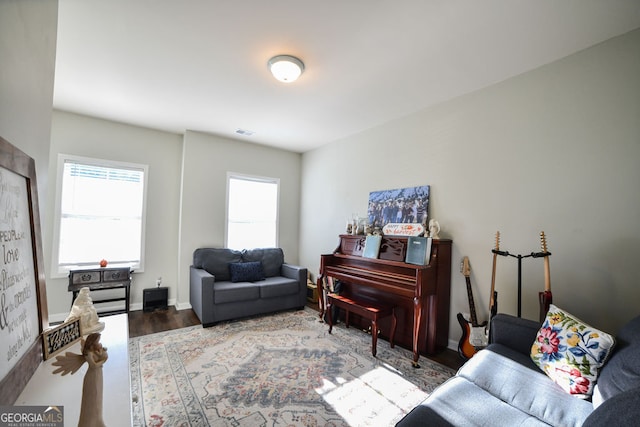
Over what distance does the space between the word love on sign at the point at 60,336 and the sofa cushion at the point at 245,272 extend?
2.74 meters

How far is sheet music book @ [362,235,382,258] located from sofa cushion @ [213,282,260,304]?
1592mm

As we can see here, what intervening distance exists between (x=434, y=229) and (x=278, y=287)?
2.26 metres

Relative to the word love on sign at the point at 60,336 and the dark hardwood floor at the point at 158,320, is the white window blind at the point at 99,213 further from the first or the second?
the word love on sign at the point at 60,336

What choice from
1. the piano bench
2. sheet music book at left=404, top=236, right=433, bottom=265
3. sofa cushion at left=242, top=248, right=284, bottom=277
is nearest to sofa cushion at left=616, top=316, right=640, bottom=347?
sheet music book at left=404, top=236, right=433, bottom=265

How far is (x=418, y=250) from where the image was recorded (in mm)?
2820

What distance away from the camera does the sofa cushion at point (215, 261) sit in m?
3.92

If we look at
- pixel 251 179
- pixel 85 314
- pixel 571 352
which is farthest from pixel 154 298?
pixel 571 352

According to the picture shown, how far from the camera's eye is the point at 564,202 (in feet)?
7.18

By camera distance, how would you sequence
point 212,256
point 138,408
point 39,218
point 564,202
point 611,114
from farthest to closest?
point 212,256, point 564,202, point 611,114, point 138,408, point 39,218

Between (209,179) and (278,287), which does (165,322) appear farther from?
(209,179)

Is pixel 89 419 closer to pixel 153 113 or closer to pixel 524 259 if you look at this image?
pixel 524 259

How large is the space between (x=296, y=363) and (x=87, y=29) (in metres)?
3.26

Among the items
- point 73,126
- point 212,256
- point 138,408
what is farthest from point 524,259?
point 73,126

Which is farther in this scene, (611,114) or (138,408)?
(611,114)
